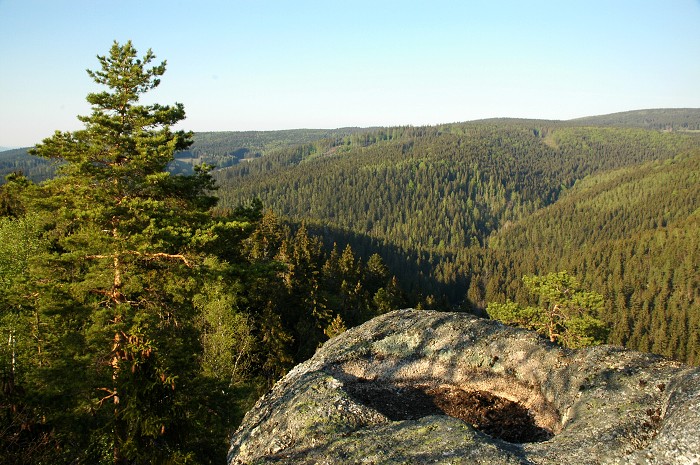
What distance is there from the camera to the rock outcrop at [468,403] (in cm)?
489

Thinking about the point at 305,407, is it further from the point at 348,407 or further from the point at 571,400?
the point at 571,400

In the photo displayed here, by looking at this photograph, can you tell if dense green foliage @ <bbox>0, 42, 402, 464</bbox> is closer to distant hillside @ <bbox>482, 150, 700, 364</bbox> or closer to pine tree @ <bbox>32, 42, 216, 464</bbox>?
pine tree @ <bbox>32, 42, 216, 464</bbox>

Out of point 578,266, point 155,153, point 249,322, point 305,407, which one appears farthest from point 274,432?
point 578,266

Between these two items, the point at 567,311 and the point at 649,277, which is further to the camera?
the point at 649,277

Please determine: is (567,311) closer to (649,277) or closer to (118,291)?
(118,291)

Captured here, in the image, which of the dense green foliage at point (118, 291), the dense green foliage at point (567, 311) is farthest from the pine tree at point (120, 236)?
the dense green foliage at point (567, 311)

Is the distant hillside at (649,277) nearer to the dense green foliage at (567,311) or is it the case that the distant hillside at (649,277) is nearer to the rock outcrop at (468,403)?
the dense green foliage at (567,311)

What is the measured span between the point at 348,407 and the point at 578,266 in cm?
14213

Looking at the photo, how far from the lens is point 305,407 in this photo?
279 inches

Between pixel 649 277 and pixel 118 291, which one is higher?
pixel 118 291

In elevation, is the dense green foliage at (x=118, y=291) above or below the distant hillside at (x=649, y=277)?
above

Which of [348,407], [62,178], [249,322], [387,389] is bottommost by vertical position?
[249,322]

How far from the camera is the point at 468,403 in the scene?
26.0 feet

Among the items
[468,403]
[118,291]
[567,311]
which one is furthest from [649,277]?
[118,291]
